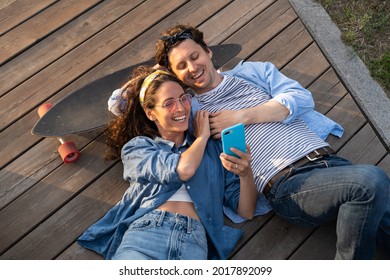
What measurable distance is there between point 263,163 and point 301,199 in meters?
0.33

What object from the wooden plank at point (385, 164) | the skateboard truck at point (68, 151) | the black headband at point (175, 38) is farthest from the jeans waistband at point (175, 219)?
the wooden plank at point (385, 164)

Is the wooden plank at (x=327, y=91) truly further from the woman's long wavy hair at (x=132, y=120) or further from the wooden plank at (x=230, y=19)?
the woman's long wavy hair at (x=132, y=120)

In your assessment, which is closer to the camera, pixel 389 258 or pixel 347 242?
pixel 347 242

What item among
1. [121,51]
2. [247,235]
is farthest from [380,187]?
[121,51]

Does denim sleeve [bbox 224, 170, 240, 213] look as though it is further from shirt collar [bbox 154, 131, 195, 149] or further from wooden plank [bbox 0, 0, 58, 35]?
wooden plank [bbox 0, 0, 58, 35]

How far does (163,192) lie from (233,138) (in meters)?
0.56

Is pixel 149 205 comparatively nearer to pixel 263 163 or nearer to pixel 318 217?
pixel 263 163

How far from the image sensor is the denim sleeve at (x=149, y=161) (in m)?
2.60

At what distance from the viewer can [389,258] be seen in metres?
2.74

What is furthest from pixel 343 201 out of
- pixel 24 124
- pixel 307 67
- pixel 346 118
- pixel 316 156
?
pixel 24 124

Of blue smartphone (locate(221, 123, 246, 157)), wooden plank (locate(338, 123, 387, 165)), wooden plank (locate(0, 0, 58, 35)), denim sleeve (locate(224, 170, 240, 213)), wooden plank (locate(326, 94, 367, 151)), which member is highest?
wooden plank (locate(0, 0, 58, 35))

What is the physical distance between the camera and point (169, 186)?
2.68 meters

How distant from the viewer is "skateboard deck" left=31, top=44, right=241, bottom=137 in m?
3.23

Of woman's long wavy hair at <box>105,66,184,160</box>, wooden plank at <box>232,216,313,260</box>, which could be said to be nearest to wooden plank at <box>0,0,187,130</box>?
woman's long wavy hair at <box>105,66,184,160</box>
